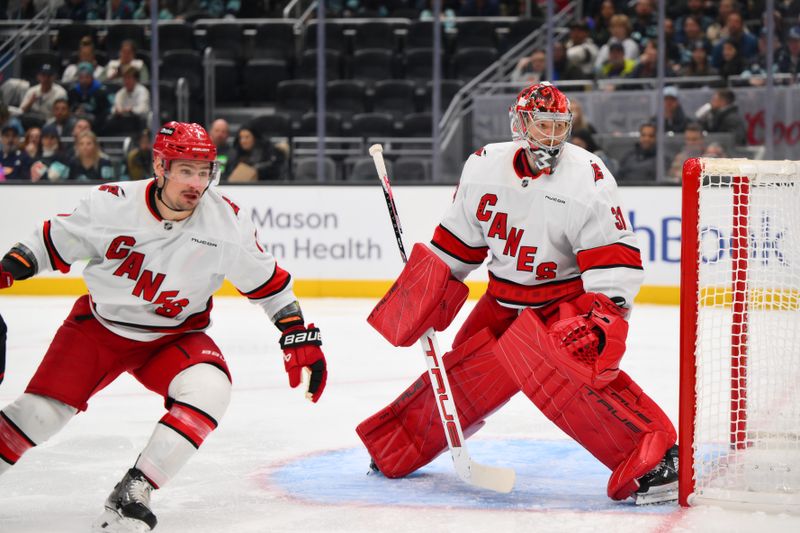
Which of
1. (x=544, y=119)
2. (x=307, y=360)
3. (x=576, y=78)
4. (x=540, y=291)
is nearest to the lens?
(x=307, y=360)

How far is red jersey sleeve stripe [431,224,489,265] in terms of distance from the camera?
343 centimetres

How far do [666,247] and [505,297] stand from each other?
168 inches

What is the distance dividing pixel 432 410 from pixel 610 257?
72cm

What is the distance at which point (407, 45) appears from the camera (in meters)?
10.4

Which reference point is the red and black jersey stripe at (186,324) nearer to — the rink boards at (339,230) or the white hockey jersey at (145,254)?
the white hockey jersey at (145,254)

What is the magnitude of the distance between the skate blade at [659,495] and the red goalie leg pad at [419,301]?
2.41ft

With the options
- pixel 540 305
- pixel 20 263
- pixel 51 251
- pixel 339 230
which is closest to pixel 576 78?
pixel 339 230

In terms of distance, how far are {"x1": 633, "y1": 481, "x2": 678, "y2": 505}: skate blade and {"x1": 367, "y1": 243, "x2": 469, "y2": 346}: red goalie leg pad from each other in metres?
0.73

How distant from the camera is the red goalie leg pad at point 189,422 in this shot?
286 cm

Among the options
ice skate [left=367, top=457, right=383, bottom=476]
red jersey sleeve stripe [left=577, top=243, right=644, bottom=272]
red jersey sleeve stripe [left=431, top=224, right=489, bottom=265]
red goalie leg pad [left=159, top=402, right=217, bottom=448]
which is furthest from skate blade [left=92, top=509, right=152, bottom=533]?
red jersey sleeve stripe [left=577, top=243, right=644, bottom=272]

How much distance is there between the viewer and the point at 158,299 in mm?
3012

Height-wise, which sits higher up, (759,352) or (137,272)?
(137,272)

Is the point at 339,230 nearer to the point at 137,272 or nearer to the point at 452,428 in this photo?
the point at 452,428

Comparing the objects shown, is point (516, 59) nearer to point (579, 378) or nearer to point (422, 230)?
point (422, 230)
